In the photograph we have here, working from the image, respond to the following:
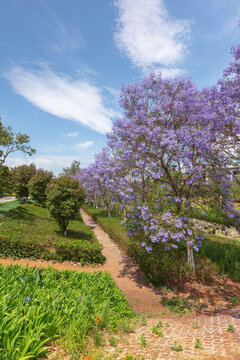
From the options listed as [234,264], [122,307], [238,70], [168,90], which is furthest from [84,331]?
[168,90]

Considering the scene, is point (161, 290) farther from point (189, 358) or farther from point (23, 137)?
point (23, 137)

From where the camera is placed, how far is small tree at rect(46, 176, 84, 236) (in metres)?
13.3

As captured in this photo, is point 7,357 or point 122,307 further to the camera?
point 122,307

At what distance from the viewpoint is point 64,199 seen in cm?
1359

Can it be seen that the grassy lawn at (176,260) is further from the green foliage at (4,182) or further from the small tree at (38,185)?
the small tree at (38,185)

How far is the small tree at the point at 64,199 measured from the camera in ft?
43.5

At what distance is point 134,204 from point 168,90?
601 cm

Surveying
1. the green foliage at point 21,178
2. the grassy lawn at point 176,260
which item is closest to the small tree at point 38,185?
the green foliage at point 21,178

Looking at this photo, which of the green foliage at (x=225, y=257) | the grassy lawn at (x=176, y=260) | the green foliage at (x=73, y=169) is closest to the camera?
the grassy lawn at (x=176, y=260)

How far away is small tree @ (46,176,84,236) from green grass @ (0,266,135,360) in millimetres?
7672

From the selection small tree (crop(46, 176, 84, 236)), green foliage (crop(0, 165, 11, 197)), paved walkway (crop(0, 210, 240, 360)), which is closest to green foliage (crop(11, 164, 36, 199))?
green foliage (crop(0, 165, 11, 197))

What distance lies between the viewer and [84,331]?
3.42m

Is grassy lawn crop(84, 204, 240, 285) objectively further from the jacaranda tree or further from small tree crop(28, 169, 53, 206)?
small tree crop(28, 169, 53, 206)

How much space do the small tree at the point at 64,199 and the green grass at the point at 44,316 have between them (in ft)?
25.2
